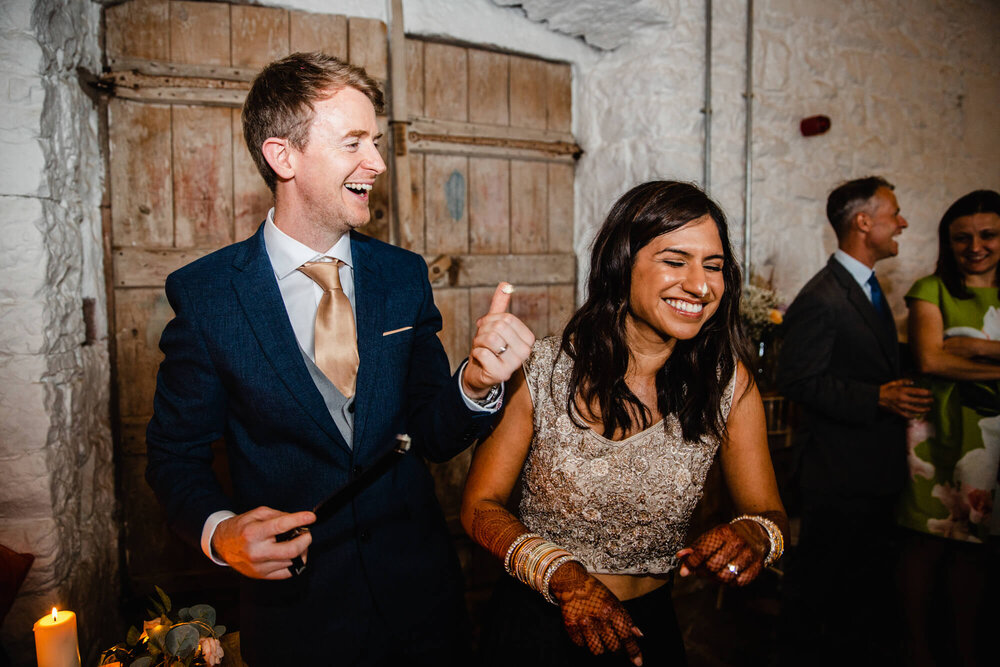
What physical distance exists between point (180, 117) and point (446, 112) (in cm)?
117

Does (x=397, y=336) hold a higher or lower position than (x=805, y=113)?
lower

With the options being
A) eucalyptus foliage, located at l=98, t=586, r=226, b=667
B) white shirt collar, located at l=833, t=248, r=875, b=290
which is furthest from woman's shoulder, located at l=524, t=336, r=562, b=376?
white shirt collar, located at l=833, t=248, r=875, b=290

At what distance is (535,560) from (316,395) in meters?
0.63

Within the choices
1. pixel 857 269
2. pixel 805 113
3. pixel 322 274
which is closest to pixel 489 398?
pixel 322 274

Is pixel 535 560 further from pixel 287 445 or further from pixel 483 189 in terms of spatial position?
pixel 483 189

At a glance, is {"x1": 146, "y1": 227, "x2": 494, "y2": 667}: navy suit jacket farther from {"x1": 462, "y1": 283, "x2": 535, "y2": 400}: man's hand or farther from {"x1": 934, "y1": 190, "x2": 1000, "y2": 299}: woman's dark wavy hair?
{"x1": 934, "y1": 190, "x2": 1000, "y2": 299}: woman's dark wavy hair

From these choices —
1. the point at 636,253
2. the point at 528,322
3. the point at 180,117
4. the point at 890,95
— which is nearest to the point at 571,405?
the point at 636,253

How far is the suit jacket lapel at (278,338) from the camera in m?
1.29

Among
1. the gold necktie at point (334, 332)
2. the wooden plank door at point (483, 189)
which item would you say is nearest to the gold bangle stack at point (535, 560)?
the gold necktie at point (334, 332)

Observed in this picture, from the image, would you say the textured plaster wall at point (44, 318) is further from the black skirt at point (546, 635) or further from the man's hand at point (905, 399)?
the man's hand at point (905, 399)

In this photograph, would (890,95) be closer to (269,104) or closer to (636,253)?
(636,253)

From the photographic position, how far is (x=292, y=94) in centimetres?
137

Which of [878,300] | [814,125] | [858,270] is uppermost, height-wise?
[814,125]

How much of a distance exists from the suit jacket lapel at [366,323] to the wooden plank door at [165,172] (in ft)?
4.06
